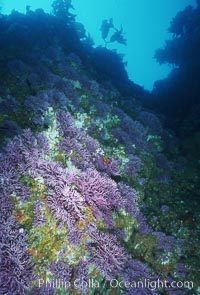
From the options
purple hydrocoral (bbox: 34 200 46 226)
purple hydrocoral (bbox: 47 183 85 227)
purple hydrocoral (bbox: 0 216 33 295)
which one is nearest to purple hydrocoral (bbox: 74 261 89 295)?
purple hydrocoral (bbox: 47 183 85 227)

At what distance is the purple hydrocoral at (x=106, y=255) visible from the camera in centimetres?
455

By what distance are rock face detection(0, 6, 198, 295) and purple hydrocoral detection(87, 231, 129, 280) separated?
0.05 ft

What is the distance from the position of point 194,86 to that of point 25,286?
14.3 meters

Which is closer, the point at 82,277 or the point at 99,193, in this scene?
the point at 82,277

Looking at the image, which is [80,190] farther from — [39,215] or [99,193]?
[39,215]

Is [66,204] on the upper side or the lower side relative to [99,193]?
lower

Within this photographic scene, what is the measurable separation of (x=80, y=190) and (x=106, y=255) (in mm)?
1131

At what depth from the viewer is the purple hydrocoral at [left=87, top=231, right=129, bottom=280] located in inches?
179

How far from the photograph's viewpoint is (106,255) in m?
4.60

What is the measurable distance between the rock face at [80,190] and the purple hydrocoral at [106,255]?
0.05ft

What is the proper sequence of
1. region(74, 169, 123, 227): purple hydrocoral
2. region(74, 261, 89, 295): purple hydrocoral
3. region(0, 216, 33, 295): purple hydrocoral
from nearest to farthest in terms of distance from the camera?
1. region(0, 216, 33, 295): purple hydrocoral
2. region(74, 261, 89, 295): purple hydrocoral
3. region(74, 169, 123, 227): purple hydrocoral

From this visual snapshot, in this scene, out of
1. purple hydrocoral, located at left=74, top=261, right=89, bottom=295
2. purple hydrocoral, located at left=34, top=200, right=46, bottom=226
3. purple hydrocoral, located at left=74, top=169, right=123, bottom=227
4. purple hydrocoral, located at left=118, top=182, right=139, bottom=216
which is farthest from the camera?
purple hydrocoral, located at left=118, top=182, right=139, bottom=216

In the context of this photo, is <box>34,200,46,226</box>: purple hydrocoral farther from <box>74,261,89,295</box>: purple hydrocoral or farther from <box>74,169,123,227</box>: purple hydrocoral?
<box>74,261,89,295</box>: purple hydrocoral

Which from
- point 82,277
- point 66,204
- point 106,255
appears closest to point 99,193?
point 66,204
